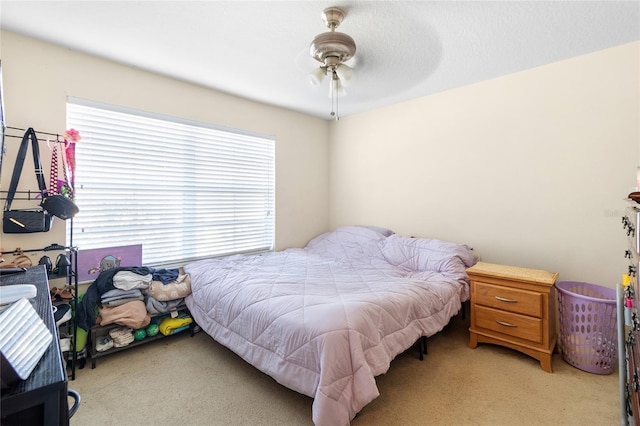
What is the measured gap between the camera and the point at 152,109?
2.69m

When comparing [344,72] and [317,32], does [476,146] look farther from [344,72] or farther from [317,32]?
[317,32]

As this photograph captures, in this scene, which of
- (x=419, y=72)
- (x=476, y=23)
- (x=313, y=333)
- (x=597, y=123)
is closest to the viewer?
(x=313, y=333)

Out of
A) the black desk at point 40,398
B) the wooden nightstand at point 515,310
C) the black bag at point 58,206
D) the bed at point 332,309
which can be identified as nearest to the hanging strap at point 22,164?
the black bag at point 58,206

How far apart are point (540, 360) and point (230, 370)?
7.48 ft

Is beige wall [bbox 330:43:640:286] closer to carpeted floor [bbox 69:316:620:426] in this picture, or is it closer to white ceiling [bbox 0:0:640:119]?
white ceiling [bbox 0:0:640:119]

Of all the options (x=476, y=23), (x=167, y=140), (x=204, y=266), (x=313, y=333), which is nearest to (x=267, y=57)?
(x=167, y=140)

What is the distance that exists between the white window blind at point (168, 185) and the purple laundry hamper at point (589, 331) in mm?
2927

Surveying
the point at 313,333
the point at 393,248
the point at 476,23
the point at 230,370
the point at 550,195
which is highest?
the point at 476,23

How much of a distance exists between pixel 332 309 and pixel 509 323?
1555mm

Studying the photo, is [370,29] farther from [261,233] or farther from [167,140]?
[261,233]

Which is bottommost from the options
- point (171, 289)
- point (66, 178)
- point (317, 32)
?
point (171, 289)

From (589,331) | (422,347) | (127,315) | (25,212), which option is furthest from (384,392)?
(25,212)

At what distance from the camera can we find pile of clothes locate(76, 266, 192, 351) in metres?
2.17

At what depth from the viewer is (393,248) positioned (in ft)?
10.0
